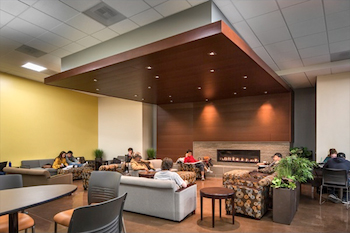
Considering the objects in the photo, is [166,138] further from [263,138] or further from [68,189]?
[68,189]

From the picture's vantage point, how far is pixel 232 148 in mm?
9906

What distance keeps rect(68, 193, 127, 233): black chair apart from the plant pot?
11.0ft

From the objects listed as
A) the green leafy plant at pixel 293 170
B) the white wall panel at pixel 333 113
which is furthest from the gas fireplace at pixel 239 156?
the green leafy plant at pixel 293 170

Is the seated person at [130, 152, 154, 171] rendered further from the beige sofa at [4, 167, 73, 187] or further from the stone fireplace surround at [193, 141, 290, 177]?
the stone fireplace surround at [193, 141, 290, 177]

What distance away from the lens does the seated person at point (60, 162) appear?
8859 mm

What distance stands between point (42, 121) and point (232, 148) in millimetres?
8200

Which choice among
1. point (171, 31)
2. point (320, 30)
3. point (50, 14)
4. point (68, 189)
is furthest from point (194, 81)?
point (68, 189)

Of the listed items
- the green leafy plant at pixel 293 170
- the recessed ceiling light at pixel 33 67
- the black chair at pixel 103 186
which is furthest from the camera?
the recessed ceiling light at pixel 33 67

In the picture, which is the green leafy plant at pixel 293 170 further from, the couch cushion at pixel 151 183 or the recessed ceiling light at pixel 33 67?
the recessed ceiling light at pixel 33 67

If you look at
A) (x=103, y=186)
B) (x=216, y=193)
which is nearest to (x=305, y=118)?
(x=216, y=193)

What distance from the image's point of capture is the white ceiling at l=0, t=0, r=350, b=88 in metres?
3.93

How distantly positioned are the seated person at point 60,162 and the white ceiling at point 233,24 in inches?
155

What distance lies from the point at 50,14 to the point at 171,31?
7.34 ft

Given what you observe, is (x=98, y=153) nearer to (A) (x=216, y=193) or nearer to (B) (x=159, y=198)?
(B) (x=159, y=198)
